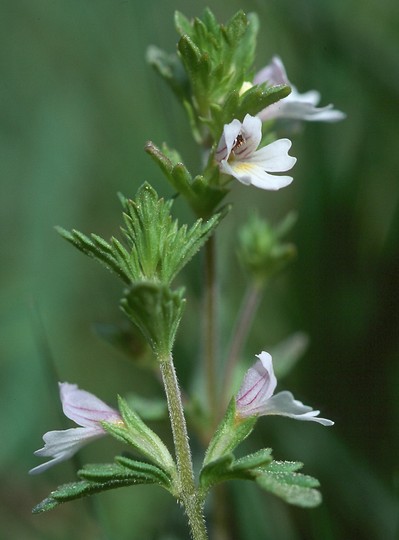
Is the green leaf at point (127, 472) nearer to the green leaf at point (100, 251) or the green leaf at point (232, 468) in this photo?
the green leaf at point (232, 468)

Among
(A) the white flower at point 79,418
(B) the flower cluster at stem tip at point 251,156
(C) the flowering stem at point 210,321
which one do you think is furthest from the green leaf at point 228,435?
(C) the flowering stem at point 210,321

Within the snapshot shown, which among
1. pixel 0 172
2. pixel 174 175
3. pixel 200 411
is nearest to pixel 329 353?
pixel 200 411

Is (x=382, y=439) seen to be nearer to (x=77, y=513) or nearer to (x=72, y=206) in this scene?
(x=77, y=513)

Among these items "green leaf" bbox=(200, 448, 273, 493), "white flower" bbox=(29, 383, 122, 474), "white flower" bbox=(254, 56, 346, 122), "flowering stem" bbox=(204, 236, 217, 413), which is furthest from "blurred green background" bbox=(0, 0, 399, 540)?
"white flower" bbox=(254, 56, 346, 122)

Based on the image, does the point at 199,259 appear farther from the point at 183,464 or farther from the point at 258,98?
the point at 183,464

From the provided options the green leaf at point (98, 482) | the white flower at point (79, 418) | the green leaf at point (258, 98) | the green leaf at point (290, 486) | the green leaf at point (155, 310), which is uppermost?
the green leaf at point (258, 98)

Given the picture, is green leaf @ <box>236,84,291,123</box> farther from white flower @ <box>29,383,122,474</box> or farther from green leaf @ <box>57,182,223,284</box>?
white flower @ <box>29,383,122,474</box>

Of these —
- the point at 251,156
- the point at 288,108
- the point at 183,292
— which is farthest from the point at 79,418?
the point at 288,108
